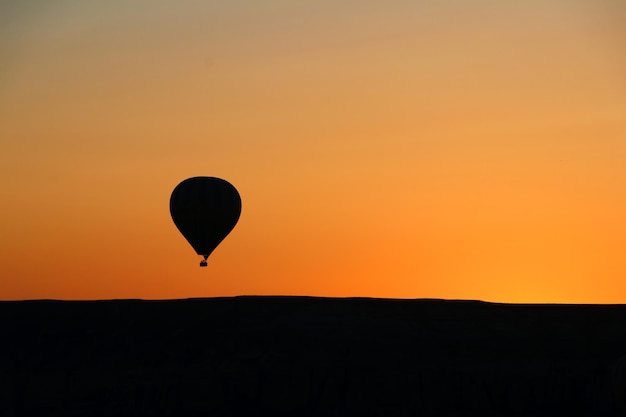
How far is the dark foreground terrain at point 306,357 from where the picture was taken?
55.7 m

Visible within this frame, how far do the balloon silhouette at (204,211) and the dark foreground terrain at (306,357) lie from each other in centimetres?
462

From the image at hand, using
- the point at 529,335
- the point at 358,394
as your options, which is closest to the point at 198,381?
the point at 358,394

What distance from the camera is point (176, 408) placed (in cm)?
5538

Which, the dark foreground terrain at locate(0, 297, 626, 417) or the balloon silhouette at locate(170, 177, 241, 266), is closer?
the dark foreground terrain at locate(0, 297, 626, 417)

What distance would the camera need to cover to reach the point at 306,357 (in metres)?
58.0

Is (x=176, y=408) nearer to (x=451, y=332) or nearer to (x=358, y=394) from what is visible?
(x=358, y=394)

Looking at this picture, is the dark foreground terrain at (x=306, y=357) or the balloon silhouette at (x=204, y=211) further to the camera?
the balloon silhouette at (x=204, y=211)

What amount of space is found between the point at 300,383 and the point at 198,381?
3.68 m

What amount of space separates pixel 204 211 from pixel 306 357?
21.5 feet

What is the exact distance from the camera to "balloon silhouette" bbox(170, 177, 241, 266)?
57406 mm

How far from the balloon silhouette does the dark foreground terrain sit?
4.62 meters

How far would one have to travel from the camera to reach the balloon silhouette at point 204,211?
188 ft

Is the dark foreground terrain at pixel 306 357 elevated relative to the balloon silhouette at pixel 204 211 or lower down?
lower down

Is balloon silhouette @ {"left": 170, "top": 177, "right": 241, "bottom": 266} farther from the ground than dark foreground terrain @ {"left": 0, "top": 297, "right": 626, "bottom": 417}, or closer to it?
farther from the ground
